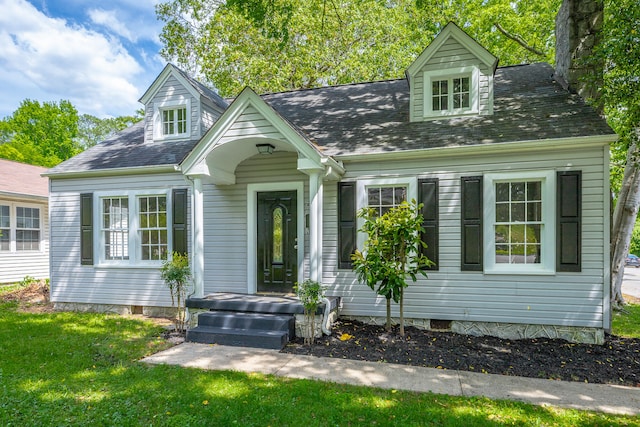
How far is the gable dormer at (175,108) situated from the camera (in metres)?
7.95

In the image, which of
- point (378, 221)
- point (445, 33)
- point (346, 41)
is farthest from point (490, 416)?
point (346, 41)

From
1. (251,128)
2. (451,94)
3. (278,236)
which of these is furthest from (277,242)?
(451,94)

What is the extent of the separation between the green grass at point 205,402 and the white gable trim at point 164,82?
5830 millimetres

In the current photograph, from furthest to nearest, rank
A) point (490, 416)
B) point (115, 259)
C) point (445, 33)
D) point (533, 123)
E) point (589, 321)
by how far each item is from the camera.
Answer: point (115, 259)
point (445, 33)
point (533, 123)
point (589, 321)
point (490, 416)

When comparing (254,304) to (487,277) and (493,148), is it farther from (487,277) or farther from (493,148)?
(493,148)

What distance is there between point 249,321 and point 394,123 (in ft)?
15.4

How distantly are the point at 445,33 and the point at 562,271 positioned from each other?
4.76 m

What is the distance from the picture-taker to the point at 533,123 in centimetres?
577

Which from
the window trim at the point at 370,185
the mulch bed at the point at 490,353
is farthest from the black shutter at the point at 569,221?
the window trim at the point at 370,185

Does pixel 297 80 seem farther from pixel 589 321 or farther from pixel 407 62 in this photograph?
pixel 589 321

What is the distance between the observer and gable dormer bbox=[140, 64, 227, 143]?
7.95 meters

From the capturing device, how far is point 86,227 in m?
7.60

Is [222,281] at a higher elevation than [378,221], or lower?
lower

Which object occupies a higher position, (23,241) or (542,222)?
(542,222)
